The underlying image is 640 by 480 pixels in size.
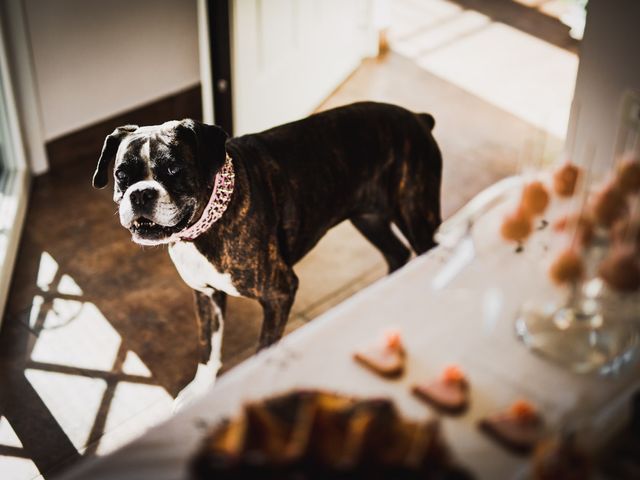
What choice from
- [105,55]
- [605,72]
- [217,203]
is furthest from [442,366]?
[105,55]

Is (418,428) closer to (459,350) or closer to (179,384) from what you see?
(459,350)

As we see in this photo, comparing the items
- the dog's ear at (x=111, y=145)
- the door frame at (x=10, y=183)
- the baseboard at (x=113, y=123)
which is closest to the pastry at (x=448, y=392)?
the dog's ear at (x=111, y=145)

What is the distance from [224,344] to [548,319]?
5.48ft

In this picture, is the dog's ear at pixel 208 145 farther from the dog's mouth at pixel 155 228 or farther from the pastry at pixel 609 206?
the pastry at pixel 609 206

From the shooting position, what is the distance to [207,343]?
2.92m

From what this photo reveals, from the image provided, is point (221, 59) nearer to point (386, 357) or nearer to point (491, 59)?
point (491, 59)

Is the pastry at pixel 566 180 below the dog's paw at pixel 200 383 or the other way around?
the other way around

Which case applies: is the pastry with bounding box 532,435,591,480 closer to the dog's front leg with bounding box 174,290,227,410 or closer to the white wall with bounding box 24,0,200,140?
the dog's front leg with bounding box 174,290,227,410

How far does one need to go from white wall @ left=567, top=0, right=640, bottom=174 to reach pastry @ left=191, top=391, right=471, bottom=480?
153 centimetres

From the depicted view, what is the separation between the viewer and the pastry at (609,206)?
1.64 meters

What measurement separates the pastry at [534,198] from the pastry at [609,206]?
105mm

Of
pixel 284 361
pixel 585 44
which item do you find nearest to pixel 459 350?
pixel 284 361

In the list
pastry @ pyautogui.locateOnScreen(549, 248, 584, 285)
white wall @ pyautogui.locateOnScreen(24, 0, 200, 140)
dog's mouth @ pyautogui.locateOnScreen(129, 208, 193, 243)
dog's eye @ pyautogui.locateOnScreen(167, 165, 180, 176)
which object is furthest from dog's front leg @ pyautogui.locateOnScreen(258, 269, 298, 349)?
white wall @ pyautogui.locateOnScreen(24, 0, 200, 140)

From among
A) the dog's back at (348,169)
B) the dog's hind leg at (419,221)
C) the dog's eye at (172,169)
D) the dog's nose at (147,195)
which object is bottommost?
the dog's hind leg at (419,221)
